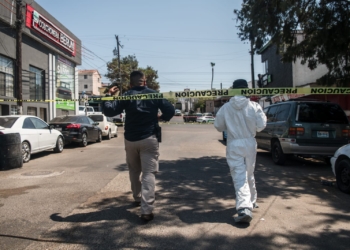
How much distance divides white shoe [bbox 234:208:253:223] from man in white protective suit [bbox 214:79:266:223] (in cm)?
11

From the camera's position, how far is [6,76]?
690 inches

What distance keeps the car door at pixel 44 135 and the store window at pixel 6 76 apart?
788 centimetres

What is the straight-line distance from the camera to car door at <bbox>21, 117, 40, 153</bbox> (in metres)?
9.55

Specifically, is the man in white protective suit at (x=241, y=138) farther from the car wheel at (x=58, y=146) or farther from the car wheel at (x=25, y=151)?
the car wheel at (x=58, y=146)

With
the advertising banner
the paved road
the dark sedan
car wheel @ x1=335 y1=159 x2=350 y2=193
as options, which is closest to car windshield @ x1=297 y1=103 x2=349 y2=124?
the paved road

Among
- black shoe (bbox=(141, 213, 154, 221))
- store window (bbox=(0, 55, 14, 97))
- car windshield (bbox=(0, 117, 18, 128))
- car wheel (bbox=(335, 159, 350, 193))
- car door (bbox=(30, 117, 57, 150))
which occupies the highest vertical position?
store window (bbox=(0, 55, 14, 97))

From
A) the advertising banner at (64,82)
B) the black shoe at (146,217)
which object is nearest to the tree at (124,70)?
the advertising banner at (64,82)

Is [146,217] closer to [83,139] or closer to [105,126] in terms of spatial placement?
[83,139]

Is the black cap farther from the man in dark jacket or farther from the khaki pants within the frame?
the khaki pants

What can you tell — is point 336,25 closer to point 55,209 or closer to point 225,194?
point 225,194

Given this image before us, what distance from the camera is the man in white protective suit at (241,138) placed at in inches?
170

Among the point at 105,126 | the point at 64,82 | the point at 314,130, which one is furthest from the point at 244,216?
the point at 64,82

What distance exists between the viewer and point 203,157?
34.0ft

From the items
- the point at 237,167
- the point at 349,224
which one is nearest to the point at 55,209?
the point at 237,167
